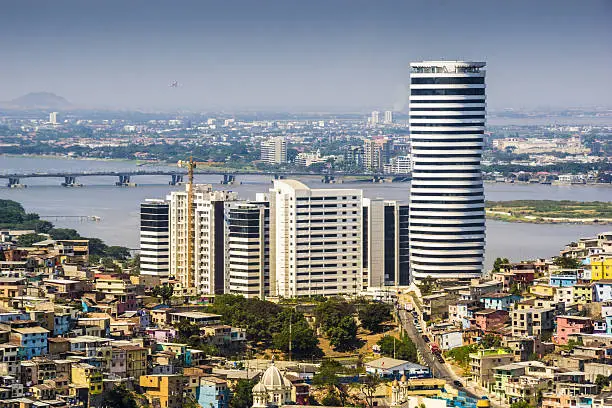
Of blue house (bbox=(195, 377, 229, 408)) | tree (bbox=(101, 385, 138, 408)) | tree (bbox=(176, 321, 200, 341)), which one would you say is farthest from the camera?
tree (bbox=(176, 321, 200, 341))

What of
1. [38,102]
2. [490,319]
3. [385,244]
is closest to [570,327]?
[490,319]

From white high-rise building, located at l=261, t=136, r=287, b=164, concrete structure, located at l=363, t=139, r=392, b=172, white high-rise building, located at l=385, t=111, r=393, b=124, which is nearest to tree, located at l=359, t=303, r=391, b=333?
concrete structure, located at l=363, t=139, r=392, b=172

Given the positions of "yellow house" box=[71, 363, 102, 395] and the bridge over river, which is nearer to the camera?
"yellow house" box=[71, 363, 102, 395]

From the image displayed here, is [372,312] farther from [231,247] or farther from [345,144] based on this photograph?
[345,144]

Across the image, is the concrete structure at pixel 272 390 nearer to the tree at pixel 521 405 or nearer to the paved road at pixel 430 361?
the paved road at pixel 430 361

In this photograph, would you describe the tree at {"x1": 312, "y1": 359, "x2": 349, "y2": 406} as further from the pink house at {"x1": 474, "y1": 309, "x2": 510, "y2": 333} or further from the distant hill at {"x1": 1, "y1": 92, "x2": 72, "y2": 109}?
the distant hill at {"x1": 1, "y1": 92, "x2": 72, "y2": 109}
